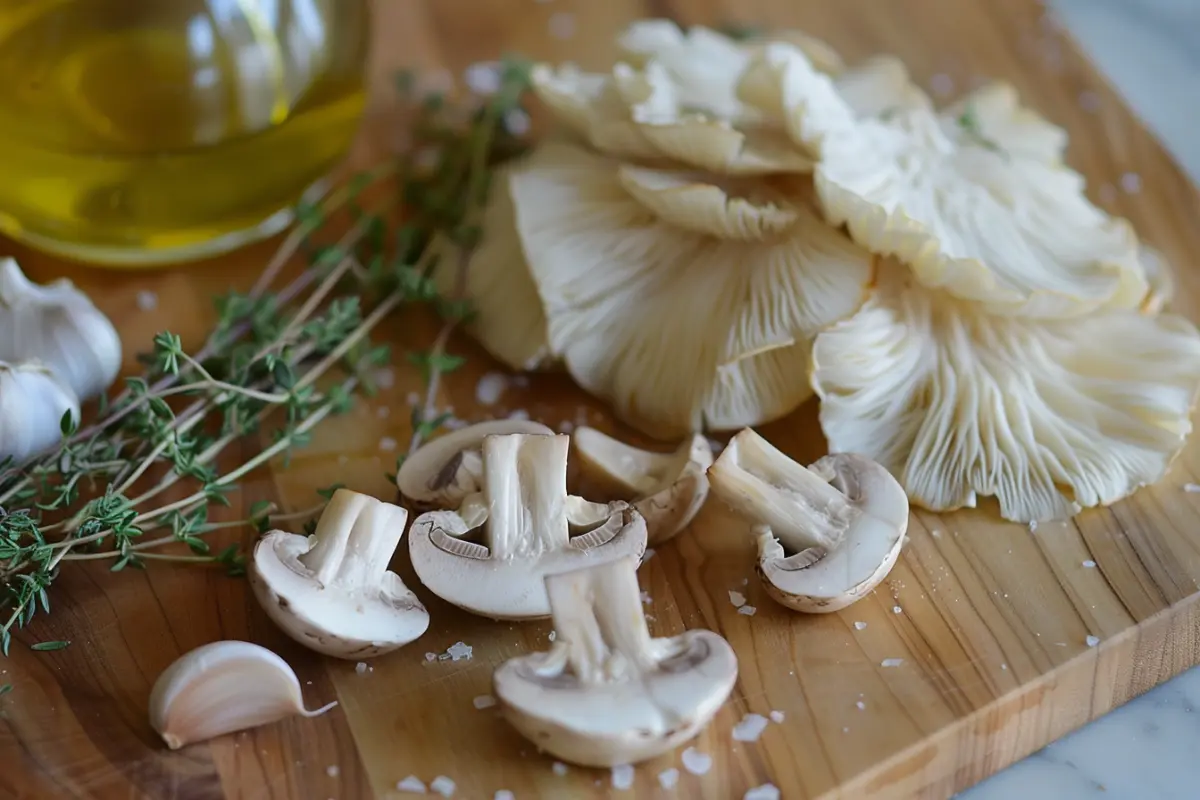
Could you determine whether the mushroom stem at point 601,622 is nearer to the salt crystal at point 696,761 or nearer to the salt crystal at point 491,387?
the salt crystal at point 696,761

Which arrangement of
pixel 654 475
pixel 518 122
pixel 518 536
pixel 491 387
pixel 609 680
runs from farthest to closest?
pixel 518 122
pixel 491 387
pixel 654 475
pixel 518 536
pixel 609 680

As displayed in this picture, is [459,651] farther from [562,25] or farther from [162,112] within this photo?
[562,25]

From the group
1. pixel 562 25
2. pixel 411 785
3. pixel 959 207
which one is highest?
pixel 959 207

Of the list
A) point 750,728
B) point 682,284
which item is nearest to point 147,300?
point 682,284

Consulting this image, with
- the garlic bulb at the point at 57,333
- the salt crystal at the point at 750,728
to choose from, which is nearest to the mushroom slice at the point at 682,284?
the salt crystal at the point at 750,728

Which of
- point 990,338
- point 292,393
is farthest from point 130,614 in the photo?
point 990,338

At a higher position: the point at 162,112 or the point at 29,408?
the point at 162,112
